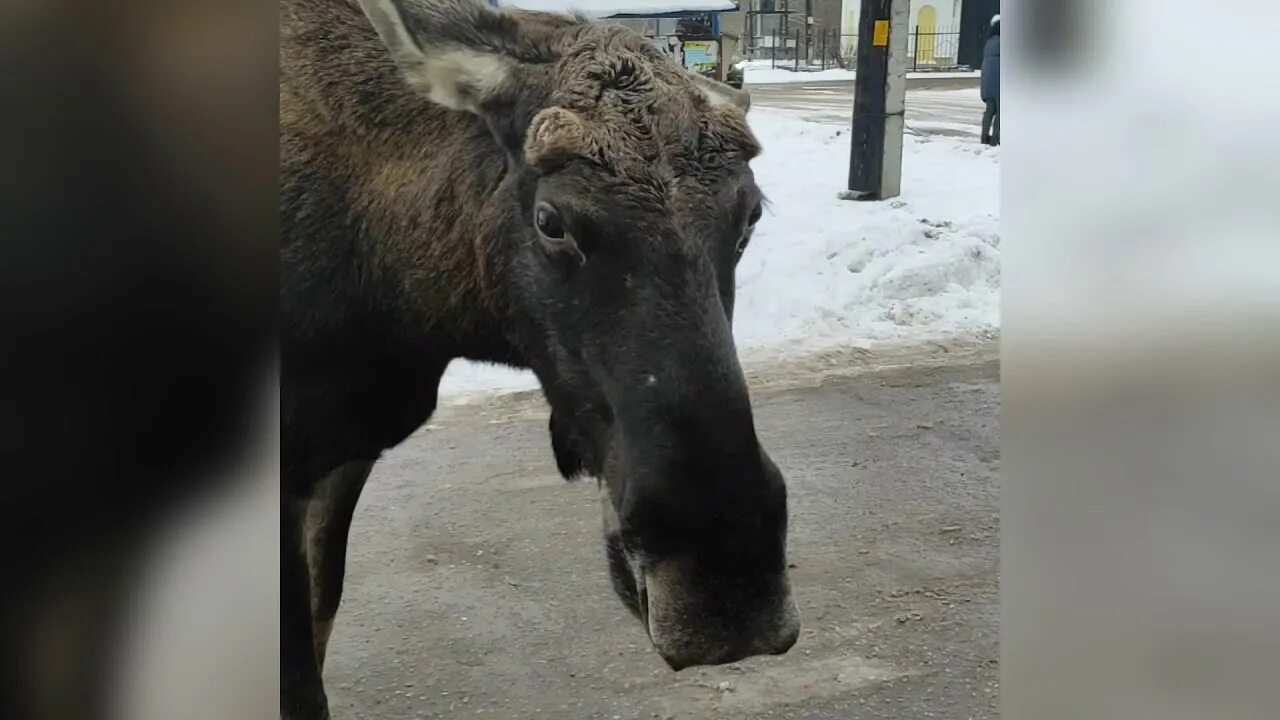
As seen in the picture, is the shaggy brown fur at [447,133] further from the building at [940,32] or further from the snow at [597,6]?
the building at [940,32]

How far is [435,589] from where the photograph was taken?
1.98 m

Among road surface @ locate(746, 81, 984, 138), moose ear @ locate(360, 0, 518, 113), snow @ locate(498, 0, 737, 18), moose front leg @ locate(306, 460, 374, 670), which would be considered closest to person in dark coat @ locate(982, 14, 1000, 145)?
road surface @ locate(746, 81, 984, 138)

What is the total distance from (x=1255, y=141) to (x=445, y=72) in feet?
4.04

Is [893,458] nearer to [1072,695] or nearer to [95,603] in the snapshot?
[1072,695]

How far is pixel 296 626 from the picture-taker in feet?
6.02

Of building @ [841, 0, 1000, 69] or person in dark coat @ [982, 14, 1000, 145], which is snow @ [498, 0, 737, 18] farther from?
person in dark coat @ [982, 14, 1000, 145]

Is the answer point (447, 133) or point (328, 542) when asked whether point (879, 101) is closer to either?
point (447, 133)

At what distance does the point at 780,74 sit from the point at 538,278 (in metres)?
0.60

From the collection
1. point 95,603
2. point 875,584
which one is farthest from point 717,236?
point 95,603

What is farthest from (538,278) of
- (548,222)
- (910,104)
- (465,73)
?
(910,104)

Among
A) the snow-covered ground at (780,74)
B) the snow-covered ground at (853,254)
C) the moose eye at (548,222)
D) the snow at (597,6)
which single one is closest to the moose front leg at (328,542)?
the snow-covered ground at (853,254)

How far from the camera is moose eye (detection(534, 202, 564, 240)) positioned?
163cm

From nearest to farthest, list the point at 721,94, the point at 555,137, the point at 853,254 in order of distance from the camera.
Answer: the point at 555,137
the point at 721,94
the point at 853,254

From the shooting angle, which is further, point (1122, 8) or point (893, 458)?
point (893, 458)
